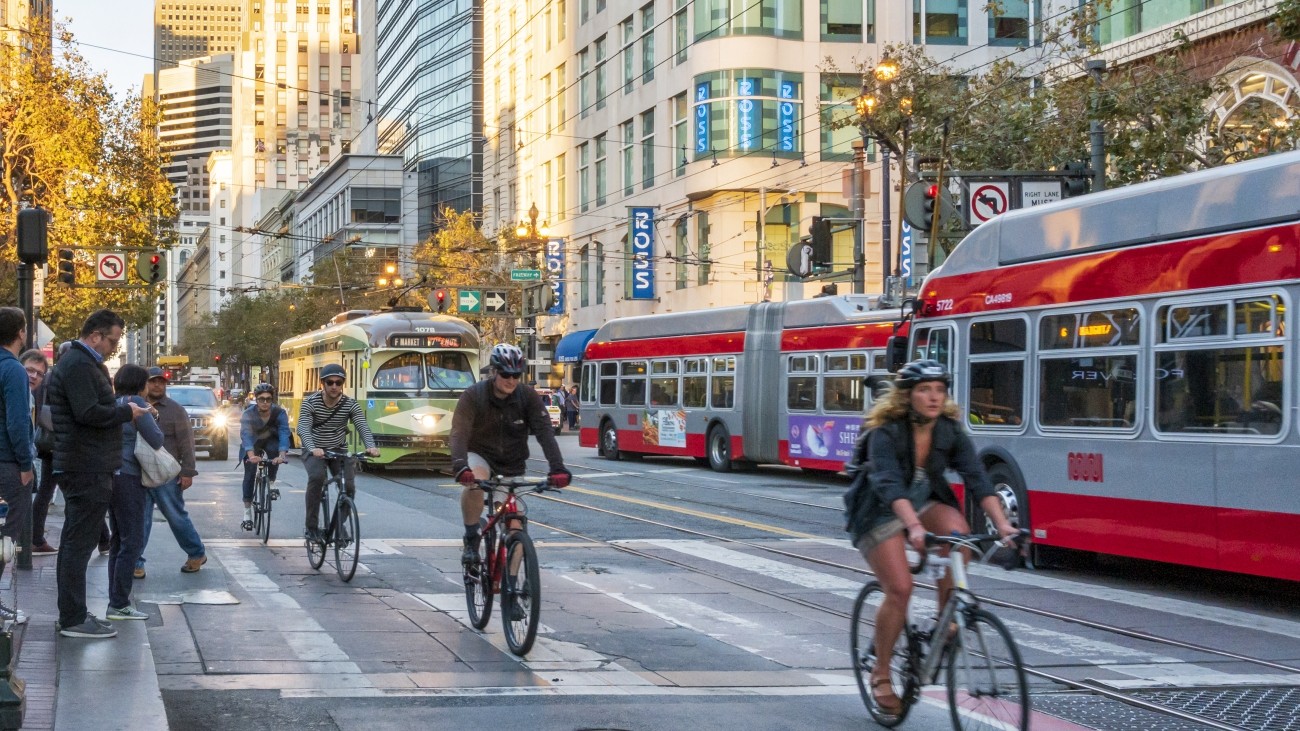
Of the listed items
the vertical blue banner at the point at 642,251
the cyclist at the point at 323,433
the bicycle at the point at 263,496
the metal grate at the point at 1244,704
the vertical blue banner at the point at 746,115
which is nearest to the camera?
the metal grate at the point at 1244,704

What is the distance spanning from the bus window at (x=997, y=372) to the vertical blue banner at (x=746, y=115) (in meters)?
34.2

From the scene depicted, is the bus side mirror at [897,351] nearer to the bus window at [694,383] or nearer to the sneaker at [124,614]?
the sneaker at [124,614]

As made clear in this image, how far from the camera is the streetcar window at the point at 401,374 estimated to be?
27734mm

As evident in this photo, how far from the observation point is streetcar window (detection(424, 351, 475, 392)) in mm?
27922

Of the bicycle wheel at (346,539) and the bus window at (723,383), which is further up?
the bus window at (723,383)

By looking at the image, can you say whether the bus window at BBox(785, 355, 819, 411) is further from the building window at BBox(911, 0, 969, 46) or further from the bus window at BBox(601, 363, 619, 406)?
the building window at BBox(911, 0, 969, 46)

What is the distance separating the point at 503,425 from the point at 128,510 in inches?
99.6

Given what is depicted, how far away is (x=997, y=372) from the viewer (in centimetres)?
1459

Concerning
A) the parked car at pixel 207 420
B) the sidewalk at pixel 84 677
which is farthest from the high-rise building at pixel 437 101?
the sidewalk at pixel 84 677

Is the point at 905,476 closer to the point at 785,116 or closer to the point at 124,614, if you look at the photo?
the point at 124,614

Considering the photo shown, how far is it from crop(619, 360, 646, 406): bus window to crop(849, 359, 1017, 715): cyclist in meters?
25.4

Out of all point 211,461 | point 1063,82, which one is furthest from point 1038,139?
point 211,461

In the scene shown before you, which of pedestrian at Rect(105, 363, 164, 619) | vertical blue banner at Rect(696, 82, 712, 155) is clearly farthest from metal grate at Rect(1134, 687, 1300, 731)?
vertical blue banner at Rect(696, 82, 712, 155)

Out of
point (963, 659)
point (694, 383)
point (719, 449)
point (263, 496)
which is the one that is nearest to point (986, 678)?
point (963, 659)
